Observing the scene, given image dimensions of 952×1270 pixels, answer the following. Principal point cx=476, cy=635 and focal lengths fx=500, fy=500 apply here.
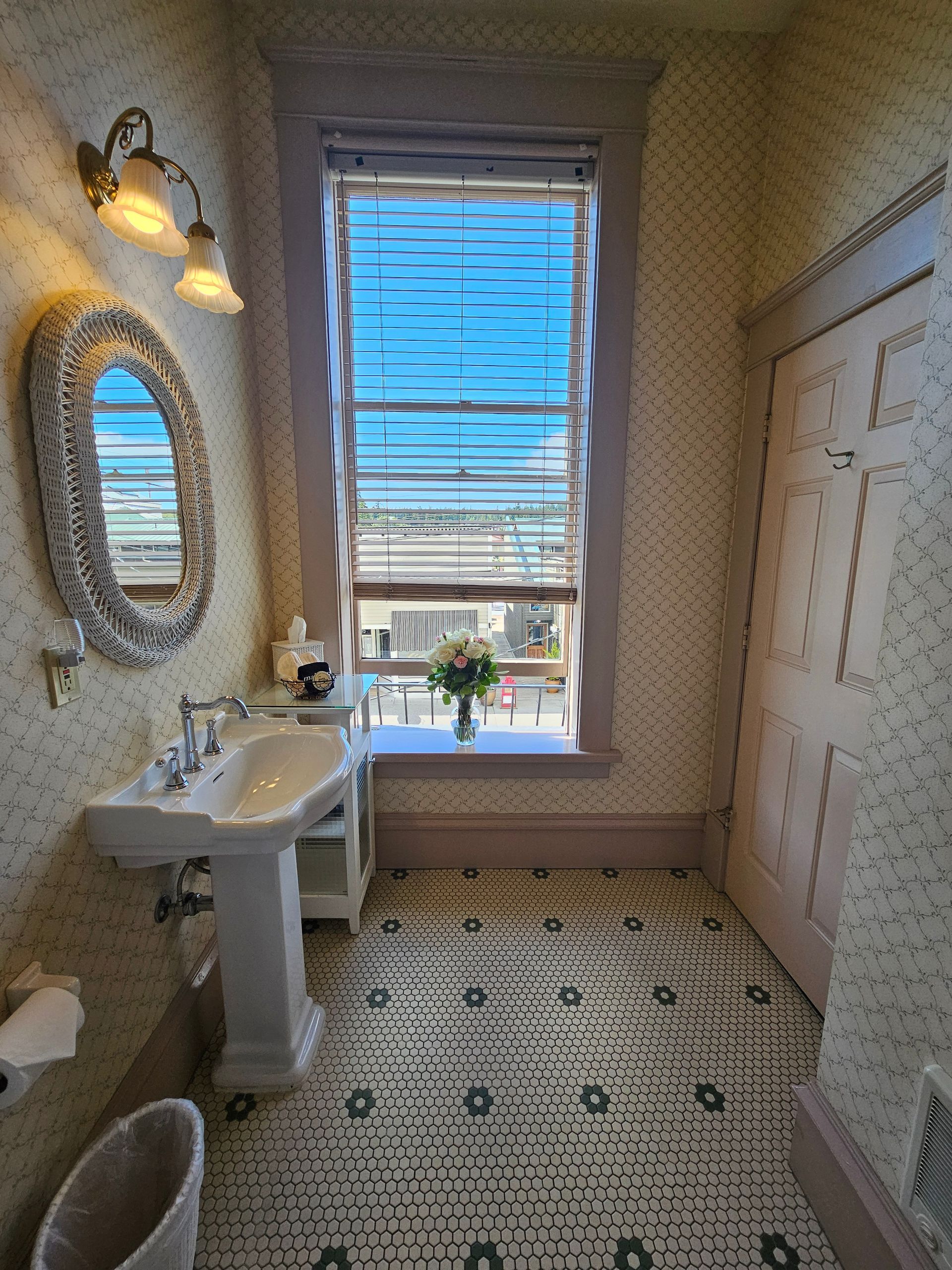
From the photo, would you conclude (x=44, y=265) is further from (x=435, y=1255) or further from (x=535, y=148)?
(x=435, y=1255)

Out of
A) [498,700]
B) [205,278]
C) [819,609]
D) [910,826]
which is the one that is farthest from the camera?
[498,700]

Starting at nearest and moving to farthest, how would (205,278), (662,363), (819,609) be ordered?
(205,278) < (819,609) < (662,363)

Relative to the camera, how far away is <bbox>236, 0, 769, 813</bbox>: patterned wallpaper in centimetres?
171

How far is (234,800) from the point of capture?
4.38 ft

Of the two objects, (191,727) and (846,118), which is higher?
(846,118)

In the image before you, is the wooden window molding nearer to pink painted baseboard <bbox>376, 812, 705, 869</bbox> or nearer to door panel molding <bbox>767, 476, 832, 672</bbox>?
door panel molding <bbox>767, 476, 832, 672</bbox>

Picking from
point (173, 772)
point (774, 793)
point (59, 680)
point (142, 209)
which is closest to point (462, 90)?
point (142, 209)

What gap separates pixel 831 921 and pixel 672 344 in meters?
2.03

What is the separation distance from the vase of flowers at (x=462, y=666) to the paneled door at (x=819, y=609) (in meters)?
1.02

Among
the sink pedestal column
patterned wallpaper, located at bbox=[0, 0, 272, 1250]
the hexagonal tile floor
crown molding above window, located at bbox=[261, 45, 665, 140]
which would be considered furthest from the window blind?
the hexagonal tile floor

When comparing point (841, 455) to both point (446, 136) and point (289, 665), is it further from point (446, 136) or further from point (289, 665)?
point (289, 665)

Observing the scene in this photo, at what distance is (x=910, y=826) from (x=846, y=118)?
6.30 ft

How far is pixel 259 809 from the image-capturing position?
1.35m

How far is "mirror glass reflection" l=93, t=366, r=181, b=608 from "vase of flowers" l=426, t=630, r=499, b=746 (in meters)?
0.99
